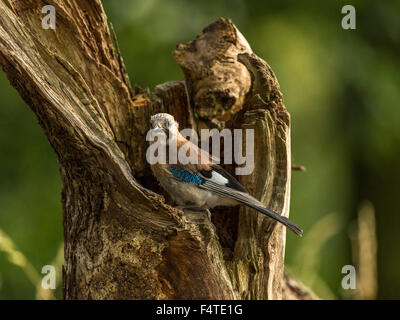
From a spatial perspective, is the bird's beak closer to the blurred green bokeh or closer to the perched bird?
the perched bird

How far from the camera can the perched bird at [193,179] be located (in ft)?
12.8

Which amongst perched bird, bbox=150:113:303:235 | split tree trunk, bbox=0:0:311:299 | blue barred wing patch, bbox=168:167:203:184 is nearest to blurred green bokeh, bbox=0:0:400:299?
split tree trunk, bbox=0:0:311:299

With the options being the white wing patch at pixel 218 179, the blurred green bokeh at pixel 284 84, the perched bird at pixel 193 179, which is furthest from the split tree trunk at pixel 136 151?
the blurred green bokeh at pixel 284 84

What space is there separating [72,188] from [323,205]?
10.6 m

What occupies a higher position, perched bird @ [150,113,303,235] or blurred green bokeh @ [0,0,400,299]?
blurred green bokeh @ [0,0,400,299]

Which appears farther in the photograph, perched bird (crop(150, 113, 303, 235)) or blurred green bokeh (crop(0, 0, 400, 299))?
blurred green bokeh (crop(0, 0, 400, 299))

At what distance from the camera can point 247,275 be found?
390 cm

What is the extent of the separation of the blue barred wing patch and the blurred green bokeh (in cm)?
428

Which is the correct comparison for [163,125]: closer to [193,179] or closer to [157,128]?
[157,128]

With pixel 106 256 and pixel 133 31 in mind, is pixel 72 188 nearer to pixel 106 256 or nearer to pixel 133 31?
pixel 106 256

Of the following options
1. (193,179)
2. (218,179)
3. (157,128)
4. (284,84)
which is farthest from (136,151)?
(284,84)

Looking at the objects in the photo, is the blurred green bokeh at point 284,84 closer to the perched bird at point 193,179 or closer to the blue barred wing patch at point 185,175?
the perched bird at point 193,179

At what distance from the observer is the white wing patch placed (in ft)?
12.8

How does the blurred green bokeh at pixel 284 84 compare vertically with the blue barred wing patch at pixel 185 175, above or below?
above
